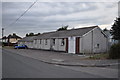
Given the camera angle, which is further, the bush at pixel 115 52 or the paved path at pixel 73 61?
the bush at pixel 115 52

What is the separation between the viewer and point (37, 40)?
49.2 m

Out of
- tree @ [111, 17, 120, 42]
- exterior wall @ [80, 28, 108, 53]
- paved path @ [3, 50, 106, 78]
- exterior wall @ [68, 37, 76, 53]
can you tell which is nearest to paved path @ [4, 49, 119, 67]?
paved path @ [3, 50, 106, 78]

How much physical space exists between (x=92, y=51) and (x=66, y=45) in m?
5.28

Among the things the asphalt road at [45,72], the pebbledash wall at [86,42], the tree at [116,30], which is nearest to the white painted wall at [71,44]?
the pebbledash wall at [86,42]

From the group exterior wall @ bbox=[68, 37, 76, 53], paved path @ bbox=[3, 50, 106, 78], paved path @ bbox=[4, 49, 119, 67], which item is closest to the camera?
paved path @ bbox=[3, 50, 106, 78]

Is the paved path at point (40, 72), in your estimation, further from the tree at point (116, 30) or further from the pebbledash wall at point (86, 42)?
the tree at point (116, 30)

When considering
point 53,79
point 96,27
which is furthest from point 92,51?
point 53,79

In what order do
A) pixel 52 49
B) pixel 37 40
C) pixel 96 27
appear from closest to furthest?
pixel 96 27 < pixel 52 49 < pixel 37 40

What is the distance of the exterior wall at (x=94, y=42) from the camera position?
94.5ft

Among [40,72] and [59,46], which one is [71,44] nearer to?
[59,46]

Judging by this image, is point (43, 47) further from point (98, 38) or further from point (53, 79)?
point (53, 79)

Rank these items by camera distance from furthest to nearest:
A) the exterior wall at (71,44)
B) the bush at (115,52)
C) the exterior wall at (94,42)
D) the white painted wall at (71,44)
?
the white painted wall at (71,44) → the exterior wall at (71,44) → the exterior wall at (94,42) → the bush at (115,52)

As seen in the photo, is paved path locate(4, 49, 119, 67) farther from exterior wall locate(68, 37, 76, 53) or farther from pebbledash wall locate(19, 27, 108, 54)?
exterior wall locate(68, 37, 76, 53)

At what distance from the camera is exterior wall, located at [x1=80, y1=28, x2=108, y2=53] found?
94.5 feet
